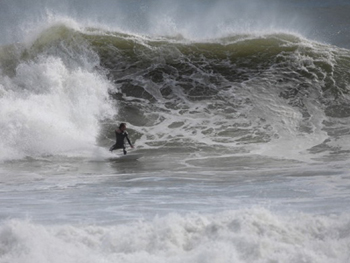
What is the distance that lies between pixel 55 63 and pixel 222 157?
7.58 meters

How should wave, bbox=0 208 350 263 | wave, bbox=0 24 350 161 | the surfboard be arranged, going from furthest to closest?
wave, bbox=0 24 350 161 → the surfboard → wave, bbox=0 208 350 263

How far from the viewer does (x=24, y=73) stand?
16.5m

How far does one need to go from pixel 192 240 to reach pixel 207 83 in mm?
12375

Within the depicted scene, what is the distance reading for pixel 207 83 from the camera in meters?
17.1

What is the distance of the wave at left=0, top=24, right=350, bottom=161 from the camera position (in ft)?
44.3

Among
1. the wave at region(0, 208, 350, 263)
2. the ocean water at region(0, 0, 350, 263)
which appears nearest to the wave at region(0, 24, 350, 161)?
the ocean water at region(0, 0, 350, 263)

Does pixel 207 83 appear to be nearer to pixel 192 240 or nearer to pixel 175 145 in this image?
pixel 175 145

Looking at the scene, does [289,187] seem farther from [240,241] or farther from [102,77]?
[102,77]

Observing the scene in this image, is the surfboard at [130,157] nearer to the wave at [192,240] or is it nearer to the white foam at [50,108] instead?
the white foam at [50,108]

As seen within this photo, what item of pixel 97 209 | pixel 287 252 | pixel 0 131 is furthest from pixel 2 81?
pixel 287 252

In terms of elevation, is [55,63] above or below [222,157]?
above

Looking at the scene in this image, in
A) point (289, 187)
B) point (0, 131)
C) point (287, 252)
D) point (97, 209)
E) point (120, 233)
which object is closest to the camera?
point (287, 252)

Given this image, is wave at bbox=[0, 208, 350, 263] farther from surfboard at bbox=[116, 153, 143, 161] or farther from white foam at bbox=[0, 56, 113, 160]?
white foam at bbox=[0, 56, 113, 160]

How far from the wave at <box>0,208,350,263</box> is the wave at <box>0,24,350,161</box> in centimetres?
618
